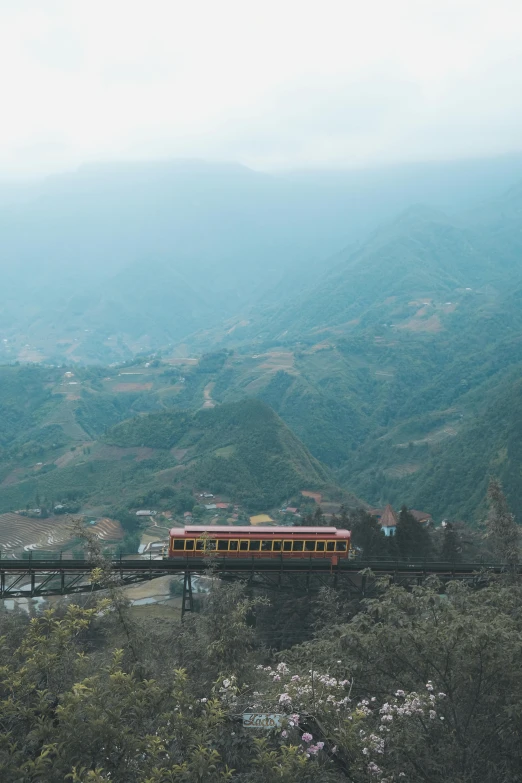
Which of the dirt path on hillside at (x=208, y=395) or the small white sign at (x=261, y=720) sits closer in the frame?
the small white sign at (x=261, y=720)

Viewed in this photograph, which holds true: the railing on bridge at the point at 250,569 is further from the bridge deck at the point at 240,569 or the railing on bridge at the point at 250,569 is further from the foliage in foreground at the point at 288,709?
the foliage in foreground at the point at 288,709

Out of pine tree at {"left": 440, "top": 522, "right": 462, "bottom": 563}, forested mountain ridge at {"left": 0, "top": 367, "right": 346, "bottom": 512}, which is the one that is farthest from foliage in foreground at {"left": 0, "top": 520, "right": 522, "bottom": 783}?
forested mountain ridge at {"left": 0, "top": 367, "right": 346, "bottom": 512}

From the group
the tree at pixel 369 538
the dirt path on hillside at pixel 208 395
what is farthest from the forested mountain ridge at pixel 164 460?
the tree at pixel 369 538

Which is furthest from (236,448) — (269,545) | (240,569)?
(240,569)

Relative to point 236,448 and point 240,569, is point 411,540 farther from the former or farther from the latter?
point 236,448

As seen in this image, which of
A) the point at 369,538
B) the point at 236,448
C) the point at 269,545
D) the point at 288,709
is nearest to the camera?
the point at 288,709

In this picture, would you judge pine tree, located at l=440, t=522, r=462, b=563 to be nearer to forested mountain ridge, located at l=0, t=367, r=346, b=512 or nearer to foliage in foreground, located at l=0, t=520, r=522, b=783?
foliage in foreground, located at l=0, t=520, r=522, b=783

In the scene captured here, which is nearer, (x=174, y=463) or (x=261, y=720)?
(x=261, y=720)
